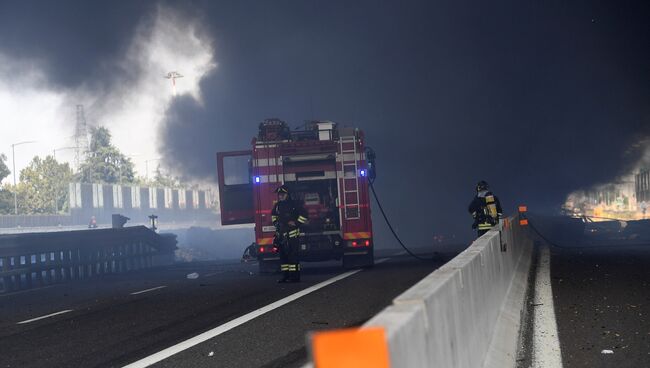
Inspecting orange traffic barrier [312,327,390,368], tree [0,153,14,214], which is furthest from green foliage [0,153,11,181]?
orange traffic barrier [312,327,390,368]

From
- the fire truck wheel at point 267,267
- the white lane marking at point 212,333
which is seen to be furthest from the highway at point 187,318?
the fire truck wheel at point 267,267

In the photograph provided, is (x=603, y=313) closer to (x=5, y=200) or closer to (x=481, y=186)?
(x=481, y=186)

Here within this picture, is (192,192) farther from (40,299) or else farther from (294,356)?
(294,356)

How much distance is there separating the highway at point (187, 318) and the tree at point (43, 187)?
93159 mm

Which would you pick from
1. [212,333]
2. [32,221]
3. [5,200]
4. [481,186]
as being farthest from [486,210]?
[5,200]

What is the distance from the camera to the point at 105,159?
429 feet

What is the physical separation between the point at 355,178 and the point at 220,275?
376cm

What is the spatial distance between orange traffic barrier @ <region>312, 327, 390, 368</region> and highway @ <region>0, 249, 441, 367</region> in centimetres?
450

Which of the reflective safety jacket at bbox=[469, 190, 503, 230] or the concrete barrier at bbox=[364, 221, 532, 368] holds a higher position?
the reflective safety jacket at bbox=[469, 190, 503, 230]

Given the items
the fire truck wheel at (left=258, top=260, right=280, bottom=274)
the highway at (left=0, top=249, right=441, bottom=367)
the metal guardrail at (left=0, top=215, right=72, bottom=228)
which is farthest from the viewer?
the metal guardrail at (left=0, top=215, right=72, bottom=228)

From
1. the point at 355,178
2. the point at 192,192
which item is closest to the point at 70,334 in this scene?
the point at 355,178

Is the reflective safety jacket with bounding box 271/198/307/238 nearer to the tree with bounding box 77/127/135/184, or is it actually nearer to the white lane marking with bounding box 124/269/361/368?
the white lane marking with bounding box 124/269/361/368

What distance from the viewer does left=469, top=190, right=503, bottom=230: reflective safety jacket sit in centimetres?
1528

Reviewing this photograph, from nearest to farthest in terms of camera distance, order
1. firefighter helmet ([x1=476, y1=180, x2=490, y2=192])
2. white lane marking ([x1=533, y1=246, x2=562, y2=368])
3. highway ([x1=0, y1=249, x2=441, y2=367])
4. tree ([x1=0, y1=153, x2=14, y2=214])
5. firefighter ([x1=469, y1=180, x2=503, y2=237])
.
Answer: white lane marking ([x1=533, y1=246, x2=562, y2=368])
highway ([x1=0, y1=249, x2=441, y2=367])
firefighter ([x1=469, y1=180, x2=503, y2=237])
firefighter helmet ([x1=476, y1=180, x2=490, y2=192])
tree ([x1=0, y1=153, x2=14, y2=214])
